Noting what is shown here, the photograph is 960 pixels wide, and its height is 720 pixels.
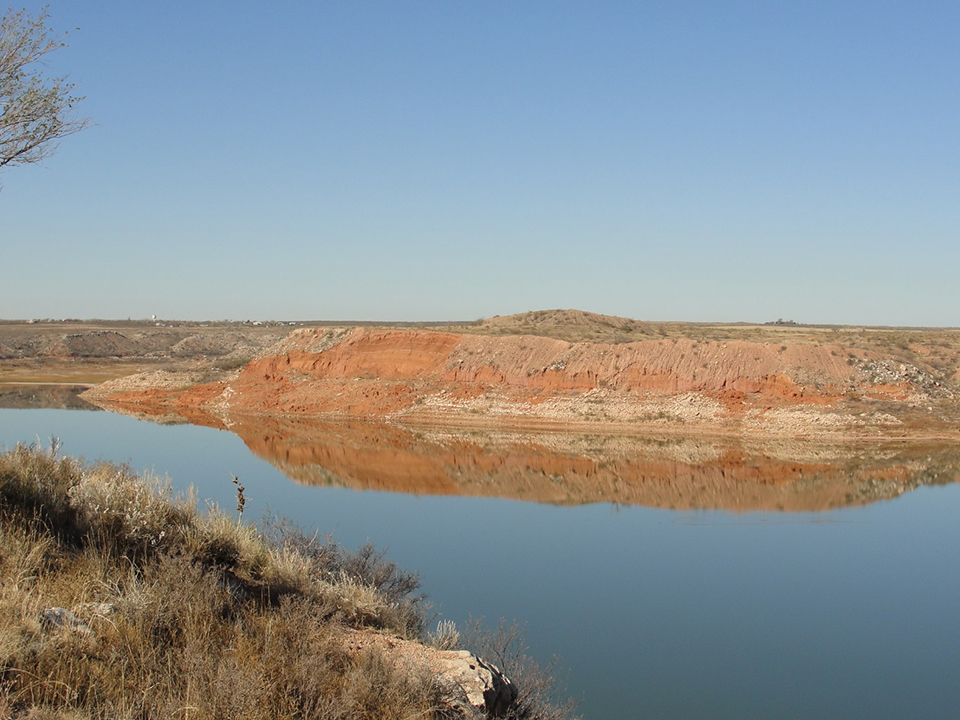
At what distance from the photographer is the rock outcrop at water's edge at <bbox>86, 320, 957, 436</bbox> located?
31188mm

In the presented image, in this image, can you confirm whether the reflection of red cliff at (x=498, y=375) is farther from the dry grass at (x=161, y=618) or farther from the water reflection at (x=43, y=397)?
the dry grass at (x=161, y=618)

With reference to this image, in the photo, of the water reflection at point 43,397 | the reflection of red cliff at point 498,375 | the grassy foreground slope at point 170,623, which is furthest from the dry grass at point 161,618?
the water reflection at point 43,397

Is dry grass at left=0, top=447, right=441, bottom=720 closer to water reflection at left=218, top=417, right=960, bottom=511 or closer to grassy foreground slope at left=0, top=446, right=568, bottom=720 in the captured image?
grassy foreground slope at left=0, top=446, right=568, bottom=720

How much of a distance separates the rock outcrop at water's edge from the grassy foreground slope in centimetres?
2603

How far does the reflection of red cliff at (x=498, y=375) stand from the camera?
32781 mm

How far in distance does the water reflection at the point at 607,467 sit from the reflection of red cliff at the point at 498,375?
3521mm

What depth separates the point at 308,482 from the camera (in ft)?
68.9

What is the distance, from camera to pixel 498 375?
36.8 meters

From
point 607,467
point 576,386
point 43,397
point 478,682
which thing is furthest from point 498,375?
point 478,682

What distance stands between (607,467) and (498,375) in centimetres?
1346

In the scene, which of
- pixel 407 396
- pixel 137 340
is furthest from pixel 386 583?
pixel 137 340

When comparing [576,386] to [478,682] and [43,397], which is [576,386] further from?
[478,682]

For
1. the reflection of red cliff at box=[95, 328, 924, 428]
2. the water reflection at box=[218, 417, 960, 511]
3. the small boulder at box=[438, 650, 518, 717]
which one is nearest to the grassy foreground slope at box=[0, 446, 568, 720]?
the small boulder at box=[438, 650, 518, 717]

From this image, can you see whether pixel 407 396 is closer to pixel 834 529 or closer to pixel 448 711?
pixel 834 529
